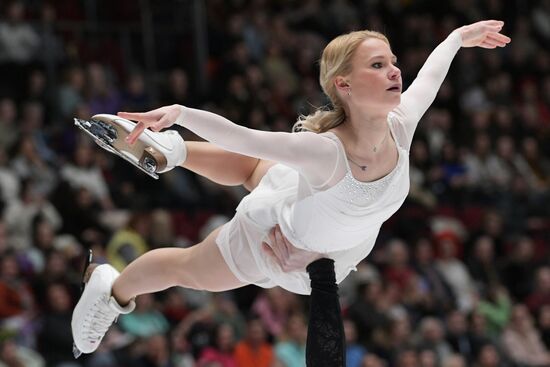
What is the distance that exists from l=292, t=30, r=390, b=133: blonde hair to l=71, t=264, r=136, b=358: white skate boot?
138 centimetres

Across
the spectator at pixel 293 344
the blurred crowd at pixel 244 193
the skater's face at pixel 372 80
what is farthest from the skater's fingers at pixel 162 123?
the spectator at pixel 293 344

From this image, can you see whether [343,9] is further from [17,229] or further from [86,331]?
[86,331]

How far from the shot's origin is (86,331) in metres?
5.91

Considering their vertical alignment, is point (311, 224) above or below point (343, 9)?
above

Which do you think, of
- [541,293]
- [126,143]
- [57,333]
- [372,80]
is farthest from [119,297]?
[541,293]

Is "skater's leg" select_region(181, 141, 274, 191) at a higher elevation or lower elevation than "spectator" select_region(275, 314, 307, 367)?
higher

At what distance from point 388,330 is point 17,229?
11.2 ft

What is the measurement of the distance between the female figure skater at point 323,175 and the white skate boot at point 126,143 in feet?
0.07

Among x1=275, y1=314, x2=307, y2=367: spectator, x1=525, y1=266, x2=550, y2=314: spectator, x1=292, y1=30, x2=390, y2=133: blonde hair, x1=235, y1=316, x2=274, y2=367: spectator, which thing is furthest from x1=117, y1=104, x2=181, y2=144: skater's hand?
x1=525, y1=266, x2=550, y2=314: spectator

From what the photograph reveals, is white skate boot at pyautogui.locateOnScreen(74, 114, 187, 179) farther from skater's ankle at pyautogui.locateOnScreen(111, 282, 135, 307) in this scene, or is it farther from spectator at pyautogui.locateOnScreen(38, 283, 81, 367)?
spectator at pyautogui.locateOnScreen(38, 283, 81, 367)

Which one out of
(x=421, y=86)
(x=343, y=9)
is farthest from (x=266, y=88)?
(x=421, y=86)

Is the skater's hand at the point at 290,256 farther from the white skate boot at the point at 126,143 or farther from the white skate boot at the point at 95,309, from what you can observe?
the white skate boot at the point at 95,309

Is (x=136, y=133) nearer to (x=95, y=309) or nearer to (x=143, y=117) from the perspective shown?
(x=143, y=117)

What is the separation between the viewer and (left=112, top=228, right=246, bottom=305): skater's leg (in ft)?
18.1
